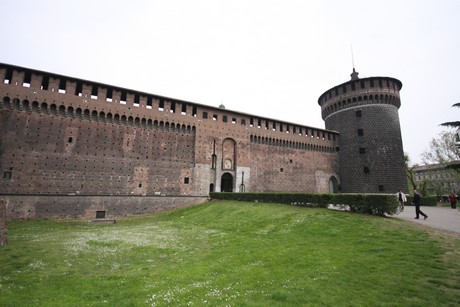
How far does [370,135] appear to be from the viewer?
34.5 metres

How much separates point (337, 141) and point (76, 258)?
37449 millimetres

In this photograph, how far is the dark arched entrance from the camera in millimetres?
29938

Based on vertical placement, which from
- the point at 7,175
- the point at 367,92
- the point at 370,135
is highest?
the point at 367,92

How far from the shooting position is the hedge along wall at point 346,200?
41.6 feet

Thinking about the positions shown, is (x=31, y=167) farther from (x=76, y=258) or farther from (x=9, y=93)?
(x=76, y=258)

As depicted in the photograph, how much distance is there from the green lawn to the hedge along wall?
5.26ft

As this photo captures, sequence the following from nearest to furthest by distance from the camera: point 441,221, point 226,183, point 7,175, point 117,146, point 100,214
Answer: point 441,221, point 7,175, point 100,214, point 117,146, point 226,183

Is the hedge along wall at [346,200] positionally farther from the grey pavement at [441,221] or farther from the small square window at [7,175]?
the small square window at [7,175]

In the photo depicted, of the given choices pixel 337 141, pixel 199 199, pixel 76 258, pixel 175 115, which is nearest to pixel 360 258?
pixel 76 258

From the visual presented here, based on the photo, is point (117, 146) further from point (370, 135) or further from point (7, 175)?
point (370, 135)

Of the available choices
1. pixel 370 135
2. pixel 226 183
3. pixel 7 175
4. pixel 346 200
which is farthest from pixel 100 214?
pixel 370 135

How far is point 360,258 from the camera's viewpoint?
273 inches

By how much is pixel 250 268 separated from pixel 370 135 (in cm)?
3408

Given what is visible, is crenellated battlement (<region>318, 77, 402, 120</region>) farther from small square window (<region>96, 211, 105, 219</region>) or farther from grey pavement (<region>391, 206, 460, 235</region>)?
small square window (<region>96, 211, 105, 219</region>)
